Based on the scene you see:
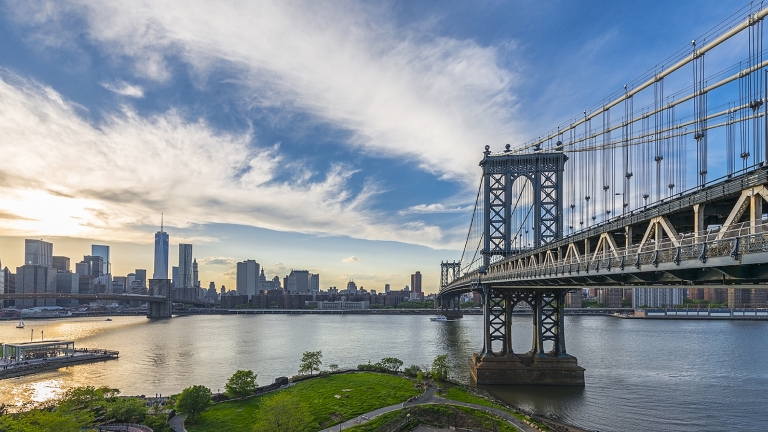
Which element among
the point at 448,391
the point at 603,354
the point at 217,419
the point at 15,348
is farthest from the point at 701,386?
the point at 15,348

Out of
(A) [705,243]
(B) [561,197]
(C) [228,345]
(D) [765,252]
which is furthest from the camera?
(C) [228,345]

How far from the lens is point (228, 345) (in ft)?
235

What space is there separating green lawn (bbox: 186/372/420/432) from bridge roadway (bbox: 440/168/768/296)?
16.2 metres

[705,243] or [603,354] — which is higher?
[705,243]

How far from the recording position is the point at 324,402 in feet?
102

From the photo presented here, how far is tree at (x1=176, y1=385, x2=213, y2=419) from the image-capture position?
27609 millimetres

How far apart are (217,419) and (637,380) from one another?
38024 mm

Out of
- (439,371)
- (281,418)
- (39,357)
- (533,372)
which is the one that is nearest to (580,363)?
(533,372)

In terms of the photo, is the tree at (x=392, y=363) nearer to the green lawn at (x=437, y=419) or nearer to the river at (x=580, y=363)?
the river at (x=580, y=363)

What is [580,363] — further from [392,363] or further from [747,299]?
[747,299]

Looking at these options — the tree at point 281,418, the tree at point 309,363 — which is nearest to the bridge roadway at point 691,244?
the tree at point 281,418

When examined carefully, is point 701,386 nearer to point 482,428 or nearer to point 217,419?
point 482,428

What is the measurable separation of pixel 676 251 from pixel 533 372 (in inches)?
1126

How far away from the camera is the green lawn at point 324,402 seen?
87.9 ft
